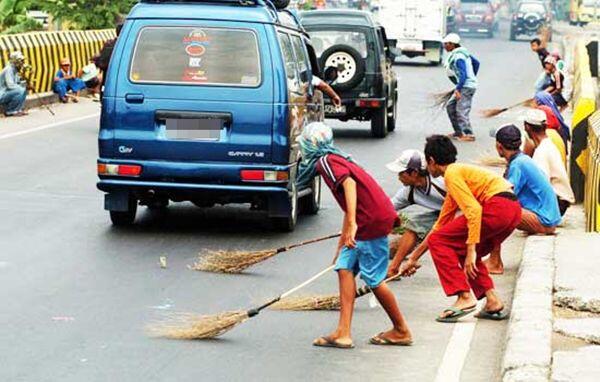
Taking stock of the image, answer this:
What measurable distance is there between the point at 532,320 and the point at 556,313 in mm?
696

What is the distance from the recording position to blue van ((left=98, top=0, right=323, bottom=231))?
1298cm

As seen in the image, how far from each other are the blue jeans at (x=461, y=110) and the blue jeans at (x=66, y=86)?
8824 mm

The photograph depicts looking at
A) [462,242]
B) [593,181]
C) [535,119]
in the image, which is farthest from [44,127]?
[462,242]

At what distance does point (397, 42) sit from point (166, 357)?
41382mm

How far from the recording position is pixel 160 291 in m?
10.7

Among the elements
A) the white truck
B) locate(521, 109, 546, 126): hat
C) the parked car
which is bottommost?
the parked car

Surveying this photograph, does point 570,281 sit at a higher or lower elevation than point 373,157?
higher

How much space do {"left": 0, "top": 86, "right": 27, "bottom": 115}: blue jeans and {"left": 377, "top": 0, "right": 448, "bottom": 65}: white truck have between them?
79.7 ft

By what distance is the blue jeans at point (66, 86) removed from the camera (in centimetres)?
2952

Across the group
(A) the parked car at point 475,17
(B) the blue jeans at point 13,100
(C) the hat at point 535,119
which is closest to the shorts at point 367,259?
(C) the hat at point 535,119

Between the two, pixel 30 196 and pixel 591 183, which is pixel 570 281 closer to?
pixel 591 183

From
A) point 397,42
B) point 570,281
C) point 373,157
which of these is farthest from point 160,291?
point 397,42

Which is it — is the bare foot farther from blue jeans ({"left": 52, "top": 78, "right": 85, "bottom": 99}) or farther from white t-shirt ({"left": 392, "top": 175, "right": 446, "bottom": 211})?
blue jeans ({"left": 52, "top": 78, "right": 85, "bottom": 99})

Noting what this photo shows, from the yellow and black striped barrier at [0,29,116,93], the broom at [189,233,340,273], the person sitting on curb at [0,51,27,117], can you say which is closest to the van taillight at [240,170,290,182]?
the broom at [189,233,340,273]
